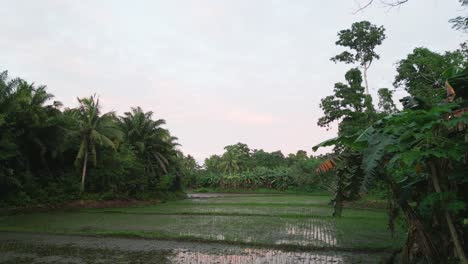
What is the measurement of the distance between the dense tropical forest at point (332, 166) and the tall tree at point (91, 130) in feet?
0.22

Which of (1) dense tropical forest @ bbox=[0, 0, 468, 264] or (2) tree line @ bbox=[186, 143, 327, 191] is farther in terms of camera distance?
(2) tree line @ bbox=[186, 143, 327, 191]

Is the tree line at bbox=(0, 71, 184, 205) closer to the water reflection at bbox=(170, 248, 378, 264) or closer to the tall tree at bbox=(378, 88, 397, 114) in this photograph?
the water reflection at bbox=(170, 248, 378, 264)

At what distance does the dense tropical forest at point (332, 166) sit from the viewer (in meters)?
4.21

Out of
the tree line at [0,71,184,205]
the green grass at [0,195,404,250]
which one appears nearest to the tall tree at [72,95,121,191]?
the tree line at [0,71,184,205]

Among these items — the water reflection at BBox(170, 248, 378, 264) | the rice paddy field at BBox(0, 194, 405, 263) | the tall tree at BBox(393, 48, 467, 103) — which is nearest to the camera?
the water reflection at BBox(170, 248, 378, 264)

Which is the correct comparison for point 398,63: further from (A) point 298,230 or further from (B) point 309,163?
(B) point 309,163

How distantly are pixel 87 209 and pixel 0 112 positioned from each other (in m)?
6.47

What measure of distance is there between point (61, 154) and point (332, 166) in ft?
63.0

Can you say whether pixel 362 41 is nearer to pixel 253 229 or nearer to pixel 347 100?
pixel 347 100

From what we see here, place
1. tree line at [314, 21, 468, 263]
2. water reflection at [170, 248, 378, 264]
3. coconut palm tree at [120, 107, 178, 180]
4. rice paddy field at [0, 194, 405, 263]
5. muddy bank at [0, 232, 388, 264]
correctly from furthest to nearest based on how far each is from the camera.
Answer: coconut palm tree at [120, 107, 178, 180]
rice paddy field at [0, 194, 405, 263]
muddy bank at [0, 232, 388, 264]
water reflection at [170, 248, 378, 264]
tree line at [314, 21, 468, 263]

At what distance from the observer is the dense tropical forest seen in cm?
421

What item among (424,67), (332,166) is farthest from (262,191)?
(332,166)

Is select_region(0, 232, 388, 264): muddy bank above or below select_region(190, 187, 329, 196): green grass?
below

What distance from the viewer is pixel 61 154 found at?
20.4 m
